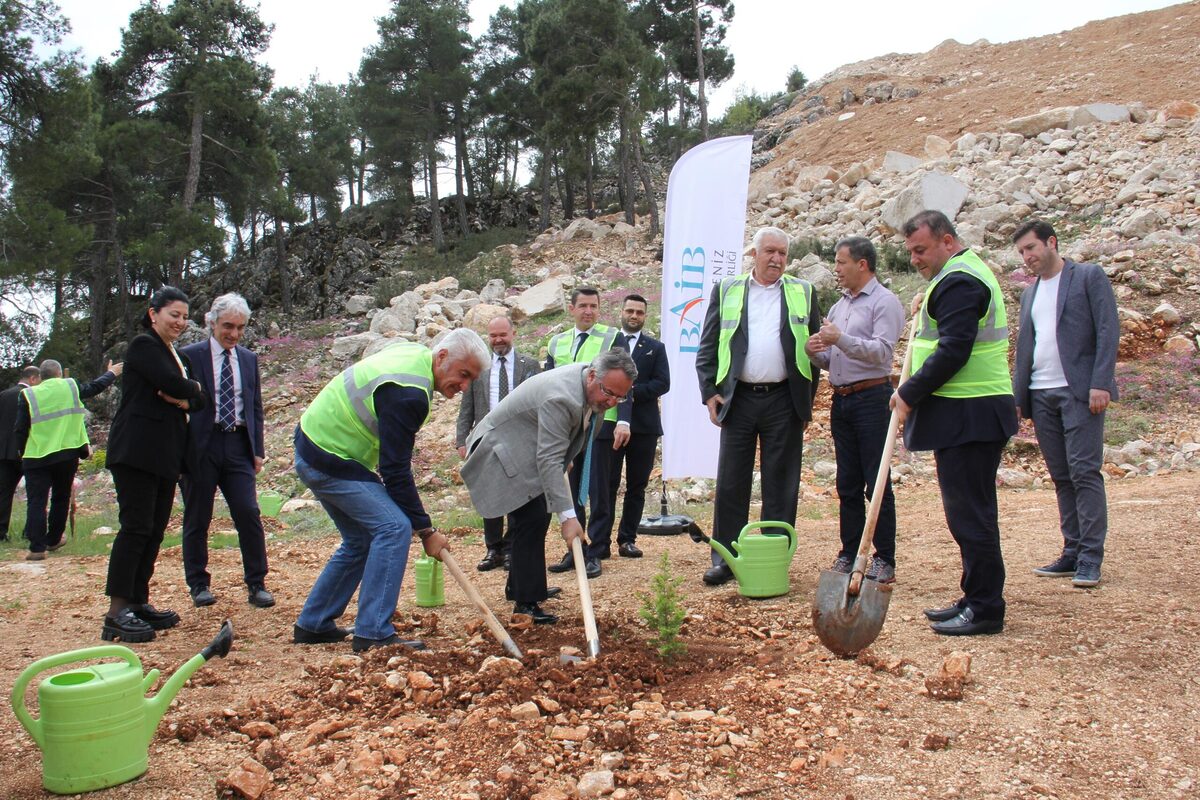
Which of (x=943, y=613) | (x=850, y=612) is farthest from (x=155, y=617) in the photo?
(x=943, y=613)

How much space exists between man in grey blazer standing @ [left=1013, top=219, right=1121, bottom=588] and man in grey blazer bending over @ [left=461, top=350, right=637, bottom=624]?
94.6 inches

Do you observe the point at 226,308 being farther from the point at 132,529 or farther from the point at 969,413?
the point at 969,413

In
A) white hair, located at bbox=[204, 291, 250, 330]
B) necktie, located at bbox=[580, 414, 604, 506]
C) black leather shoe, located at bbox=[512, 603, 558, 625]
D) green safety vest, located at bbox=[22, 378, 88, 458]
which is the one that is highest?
white hair, located at bbox=[204, 291, 250, 330]

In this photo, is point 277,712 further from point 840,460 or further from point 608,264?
point 608,264

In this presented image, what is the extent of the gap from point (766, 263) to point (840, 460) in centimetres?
119

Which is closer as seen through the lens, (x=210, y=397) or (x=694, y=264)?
(x=210, y=397)

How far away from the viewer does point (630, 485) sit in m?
6.27

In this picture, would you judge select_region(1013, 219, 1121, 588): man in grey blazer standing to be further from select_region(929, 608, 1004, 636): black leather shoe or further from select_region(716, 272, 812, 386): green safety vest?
select_region(716, 272, 812, 386): green safety vest

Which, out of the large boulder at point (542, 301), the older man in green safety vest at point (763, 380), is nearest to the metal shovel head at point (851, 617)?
the older man in green safety vest at point (763, 380)

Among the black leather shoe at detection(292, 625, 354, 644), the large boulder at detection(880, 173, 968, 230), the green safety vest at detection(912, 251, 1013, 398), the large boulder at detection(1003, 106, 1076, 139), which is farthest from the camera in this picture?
the large boulder at detection(1003, 106, 1076, 139)

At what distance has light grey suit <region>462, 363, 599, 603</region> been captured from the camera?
160 inches

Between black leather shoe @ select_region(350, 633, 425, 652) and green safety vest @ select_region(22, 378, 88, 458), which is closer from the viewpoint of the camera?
black leather shoe @ select_region(350, 633, 425, 652)

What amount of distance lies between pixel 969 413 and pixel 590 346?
9.44ft

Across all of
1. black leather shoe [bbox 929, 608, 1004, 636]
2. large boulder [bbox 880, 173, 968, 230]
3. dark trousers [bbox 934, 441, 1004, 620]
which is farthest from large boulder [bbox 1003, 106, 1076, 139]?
black leather shoe [bbox 929, 608, 1004, 636]
